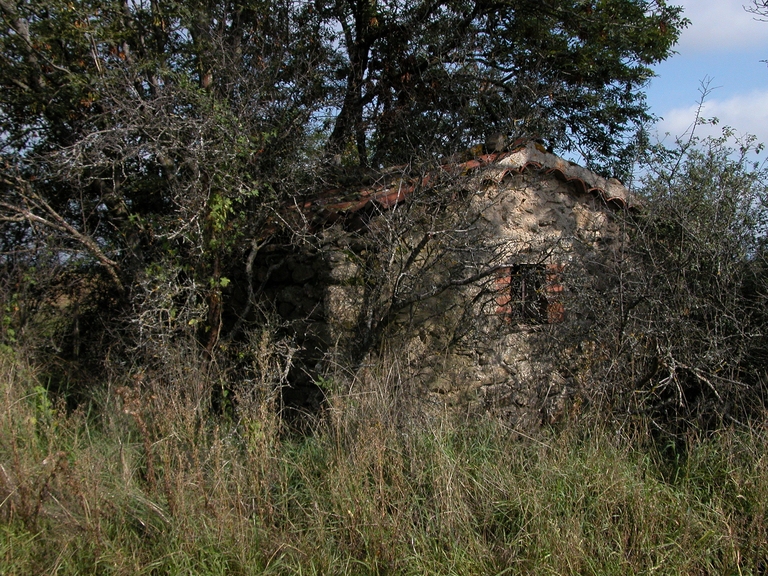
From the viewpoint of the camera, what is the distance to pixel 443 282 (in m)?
5.70

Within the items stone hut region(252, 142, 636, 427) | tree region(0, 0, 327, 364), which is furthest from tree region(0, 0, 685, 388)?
stone hut region(252, 142, 636, 427)

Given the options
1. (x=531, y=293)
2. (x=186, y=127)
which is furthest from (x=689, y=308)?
(x=186, y=127)

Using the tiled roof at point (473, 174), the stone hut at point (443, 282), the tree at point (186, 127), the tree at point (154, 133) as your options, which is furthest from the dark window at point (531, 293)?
the tree at point (154, 133)

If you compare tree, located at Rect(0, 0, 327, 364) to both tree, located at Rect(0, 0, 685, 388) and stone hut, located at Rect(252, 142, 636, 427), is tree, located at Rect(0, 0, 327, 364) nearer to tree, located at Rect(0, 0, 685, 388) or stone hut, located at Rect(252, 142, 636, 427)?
tree, located at Rect(0, 0, 685, 388)

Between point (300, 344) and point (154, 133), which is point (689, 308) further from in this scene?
point (154, 133)

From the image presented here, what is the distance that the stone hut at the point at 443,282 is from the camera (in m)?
5.21

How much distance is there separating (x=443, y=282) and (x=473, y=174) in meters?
1.01

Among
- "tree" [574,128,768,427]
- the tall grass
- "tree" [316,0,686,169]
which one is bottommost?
the tall grass

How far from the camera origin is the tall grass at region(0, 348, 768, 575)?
10.8ft

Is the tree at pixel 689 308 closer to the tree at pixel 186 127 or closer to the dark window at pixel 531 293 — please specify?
the dark window at pixel 531 293

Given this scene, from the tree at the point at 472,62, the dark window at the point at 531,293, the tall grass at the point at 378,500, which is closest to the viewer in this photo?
the tall grass at the point at 378,500

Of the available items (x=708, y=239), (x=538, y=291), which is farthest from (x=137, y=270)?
(x=708, y=239)

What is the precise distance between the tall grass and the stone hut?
0.89 meters

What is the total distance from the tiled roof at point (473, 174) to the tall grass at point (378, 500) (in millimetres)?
1799
